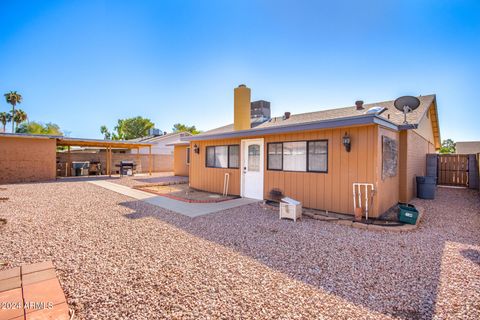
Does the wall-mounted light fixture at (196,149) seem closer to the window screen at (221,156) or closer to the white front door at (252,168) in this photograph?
the window screen at (221,156)

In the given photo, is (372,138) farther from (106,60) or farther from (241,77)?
Result: (106,60)

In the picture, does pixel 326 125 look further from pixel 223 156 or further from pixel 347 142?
pixel 223 156

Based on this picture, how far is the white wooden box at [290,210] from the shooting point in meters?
5.20

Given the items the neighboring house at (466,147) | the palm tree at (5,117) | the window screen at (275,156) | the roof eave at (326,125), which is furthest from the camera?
the palm tree at (5,117)

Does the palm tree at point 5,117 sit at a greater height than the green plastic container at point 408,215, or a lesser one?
greater

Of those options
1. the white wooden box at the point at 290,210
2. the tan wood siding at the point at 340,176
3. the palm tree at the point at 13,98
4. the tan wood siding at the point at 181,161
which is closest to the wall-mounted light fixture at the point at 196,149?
the tan wood siding at the point at 340,176

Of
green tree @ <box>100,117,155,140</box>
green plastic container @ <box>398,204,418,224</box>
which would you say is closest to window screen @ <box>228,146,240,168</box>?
green plastic container @ <box>398,204,418,224</box>

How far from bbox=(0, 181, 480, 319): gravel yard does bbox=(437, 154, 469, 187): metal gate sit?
29.2ft

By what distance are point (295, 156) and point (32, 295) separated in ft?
19.1

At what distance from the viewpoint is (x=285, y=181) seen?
6707 millimetres

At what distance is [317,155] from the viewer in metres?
6.02

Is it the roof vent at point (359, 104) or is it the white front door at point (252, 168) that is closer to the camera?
the white front door at point (252, 168)

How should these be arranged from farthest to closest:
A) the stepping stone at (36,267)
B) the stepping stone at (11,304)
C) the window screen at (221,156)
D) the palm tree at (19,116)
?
the palm tree at (19,116) → the window screen at (221,156) → the stepping stone at (36,267) → the stepping stone at (11,304)

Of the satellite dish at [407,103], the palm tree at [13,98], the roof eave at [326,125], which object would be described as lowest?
the roof eave at [326,125]
